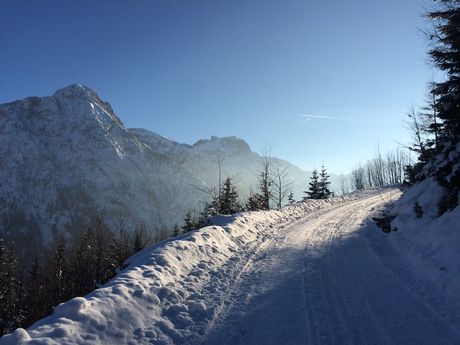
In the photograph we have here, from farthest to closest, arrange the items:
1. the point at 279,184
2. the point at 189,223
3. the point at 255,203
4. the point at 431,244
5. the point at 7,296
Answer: the point at 279,184
the point at 7,296
the point at 189,223
the point at 255,203
the point at 431,244

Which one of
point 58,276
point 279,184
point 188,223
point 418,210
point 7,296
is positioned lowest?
point 7,296

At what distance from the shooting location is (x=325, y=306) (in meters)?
6.69

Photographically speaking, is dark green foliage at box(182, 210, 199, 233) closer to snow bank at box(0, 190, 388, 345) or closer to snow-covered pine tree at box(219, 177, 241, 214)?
snow-covered pine tree at box(219, 177, 241, 214)

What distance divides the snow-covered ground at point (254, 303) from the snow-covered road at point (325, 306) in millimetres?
18

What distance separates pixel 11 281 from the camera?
119 ft

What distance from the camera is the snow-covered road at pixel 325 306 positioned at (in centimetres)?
554

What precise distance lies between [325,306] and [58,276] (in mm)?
38837

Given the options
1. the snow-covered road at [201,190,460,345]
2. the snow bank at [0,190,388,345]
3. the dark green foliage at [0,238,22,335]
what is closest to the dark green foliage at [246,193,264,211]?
the snow bank at [0,190,388,345]

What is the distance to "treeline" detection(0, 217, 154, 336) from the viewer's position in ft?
118

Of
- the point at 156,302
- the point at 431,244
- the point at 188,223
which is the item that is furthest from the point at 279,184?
the point at 156,302

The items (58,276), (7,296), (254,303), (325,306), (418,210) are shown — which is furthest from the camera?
(58,276)

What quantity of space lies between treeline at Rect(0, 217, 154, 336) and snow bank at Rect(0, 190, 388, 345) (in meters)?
25.9

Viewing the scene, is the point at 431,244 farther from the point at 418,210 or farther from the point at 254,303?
the point at 254,303

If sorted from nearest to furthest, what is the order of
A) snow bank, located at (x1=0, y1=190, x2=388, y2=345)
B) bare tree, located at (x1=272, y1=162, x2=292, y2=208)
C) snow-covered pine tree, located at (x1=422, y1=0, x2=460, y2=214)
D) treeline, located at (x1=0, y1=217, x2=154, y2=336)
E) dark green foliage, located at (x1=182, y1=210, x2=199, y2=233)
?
snow bank, located at (x1=0, y1=190, x2=388, y2=345), snow-covered pine tree, located at (x1=422, y1=0, x2=460, y2=214), dark green foliage, located at (x1=182, y1=210, x2=199, y2=233), treeline, located at (x1=0, y1=217, x2=154, y2=336), bare tree, located at (x1=272, y1=162, x2=292, y2=208)
